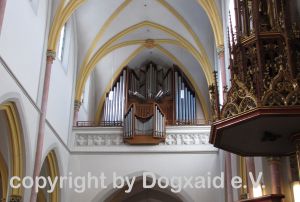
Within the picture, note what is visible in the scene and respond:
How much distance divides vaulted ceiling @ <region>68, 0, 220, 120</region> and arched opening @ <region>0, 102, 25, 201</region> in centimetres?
629

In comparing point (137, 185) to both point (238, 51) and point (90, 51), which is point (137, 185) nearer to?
point (90, 51)

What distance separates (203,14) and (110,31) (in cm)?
401

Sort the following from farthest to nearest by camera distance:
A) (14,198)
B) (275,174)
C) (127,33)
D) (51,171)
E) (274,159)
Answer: (127,33) < (51,171) < (14,198) < (274,159) < (275,174)

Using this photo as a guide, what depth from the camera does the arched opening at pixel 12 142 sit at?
39.6 feet

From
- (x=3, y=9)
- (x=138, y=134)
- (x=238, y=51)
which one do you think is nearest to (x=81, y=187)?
(x=138, y=134)

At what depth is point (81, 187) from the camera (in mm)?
16422

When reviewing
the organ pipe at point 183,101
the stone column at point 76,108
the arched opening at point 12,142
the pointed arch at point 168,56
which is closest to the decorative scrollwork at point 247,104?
the arched opening at point 12,142

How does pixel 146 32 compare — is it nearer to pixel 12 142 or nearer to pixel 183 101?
pixel 183 101

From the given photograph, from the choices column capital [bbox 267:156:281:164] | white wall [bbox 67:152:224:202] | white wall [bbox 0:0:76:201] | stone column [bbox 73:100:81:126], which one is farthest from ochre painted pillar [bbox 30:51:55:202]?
column capital [bbox 267:156:281:164]

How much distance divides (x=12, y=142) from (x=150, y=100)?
32.0 feet

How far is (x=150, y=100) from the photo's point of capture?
2127cm

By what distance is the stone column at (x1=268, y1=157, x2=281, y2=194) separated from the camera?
7.52m

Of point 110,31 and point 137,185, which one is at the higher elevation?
point 110,31

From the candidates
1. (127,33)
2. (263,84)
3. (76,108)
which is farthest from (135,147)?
(263,84)
